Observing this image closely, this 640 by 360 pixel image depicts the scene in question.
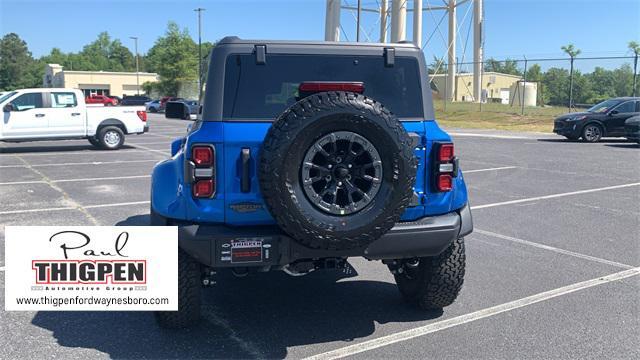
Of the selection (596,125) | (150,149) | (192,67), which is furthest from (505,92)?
(150,149)

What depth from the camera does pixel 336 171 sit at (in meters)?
3.63

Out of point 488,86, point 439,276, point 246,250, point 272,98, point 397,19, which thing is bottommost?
point 439,276

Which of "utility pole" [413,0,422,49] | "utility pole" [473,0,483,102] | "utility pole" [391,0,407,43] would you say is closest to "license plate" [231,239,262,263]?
"utility pole" [391,0,407,43]

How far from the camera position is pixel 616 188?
1052 cm

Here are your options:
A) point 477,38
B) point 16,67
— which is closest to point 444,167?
point 477,38

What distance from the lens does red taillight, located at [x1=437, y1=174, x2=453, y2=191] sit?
4.15 meters

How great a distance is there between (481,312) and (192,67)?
7126cm

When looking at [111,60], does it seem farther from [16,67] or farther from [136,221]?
[136,221]

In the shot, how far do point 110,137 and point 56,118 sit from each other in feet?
5.34

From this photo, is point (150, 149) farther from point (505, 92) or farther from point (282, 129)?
point (505, 92)

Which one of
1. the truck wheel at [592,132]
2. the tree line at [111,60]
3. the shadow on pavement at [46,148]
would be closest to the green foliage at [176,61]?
the tree line at [111,60]

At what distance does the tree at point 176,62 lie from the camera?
233ft

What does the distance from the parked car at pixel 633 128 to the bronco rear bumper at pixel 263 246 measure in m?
16.8

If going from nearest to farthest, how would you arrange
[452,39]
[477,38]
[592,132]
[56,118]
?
1. [56,118]
2. [592,132]
3. [477,38]
4. [452,39]
